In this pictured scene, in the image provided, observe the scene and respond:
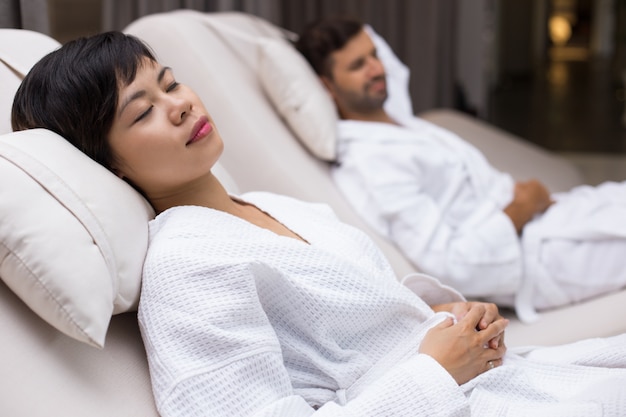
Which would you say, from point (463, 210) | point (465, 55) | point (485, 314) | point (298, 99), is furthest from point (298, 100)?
point (465, 55)

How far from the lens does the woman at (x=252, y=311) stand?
1.10 meters

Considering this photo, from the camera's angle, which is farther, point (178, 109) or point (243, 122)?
point (243, 122)

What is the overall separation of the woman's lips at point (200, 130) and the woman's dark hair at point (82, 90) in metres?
0.12

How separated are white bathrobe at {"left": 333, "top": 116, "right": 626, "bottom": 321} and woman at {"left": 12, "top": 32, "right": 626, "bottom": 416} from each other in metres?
0.70

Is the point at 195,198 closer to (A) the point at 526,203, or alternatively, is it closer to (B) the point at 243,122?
(B) the point at 243,122

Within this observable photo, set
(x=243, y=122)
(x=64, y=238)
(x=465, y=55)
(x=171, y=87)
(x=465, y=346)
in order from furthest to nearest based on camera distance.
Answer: (x=465, y=55), (x=243, y=122), (x=171, y=87), (x=465, y=346), (x=64, y=238)

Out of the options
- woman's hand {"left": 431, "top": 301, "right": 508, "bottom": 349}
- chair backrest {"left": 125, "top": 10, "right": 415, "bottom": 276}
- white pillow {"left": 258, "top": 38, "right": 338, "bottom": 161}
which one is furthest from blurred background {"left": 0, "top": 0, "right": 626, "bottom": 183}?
woman's hand {"left": 431, "top": 301, "right": 508, "bottom": 349}

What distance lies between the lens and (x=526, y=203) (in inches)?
90.1

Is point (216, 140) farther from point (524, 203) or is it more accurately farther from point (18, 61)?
point (524, 203)

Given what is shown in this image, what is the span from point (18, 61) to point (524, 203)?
1344 millimetres

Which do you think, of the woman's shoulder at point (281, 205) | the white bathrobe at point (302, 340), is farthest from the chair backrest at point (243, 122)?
the white bathrobe at point (302, 340)

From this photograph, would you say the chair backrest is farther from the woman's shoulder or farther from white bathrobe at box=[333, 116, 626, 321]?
the woman's shoulder

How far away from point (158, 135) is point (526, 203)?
4.26 feet

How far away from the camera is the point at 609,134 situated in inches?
211
